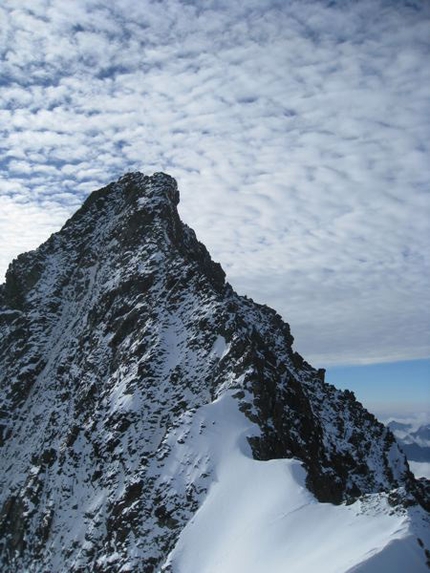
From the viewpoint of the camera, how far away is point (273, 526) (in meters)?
24.8

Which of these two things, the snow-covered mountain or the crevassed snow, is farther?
the snow-covered mountain

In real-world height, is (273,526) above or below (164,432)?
below

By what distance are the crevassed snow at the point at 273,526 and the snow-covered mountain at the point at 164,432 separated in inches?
3.8

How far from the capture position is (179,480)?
32.8 meters

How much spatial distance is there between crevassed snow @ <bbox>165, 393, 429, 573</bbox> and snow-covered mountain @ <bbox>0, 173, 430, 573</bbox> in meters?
0.10

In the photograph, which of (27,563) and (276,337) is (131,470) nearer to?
(27,563)

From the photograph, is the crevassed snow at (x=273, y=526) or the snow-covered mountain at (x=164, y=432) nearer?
the crevassed snow at (x=273, y=526)

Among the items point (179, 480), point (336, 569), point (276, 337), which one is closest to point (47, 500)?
point (179, 480)

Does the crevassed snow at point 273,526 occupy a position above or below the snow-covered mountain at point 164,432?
below

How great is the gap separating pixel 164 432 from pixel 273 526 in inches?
613

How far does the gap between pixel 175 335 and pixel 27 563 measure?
20.7 meters

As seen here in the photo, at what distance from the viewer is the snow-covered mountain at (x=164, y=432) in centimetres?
2469

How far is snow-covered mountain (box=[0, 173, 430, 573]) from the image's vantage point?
24.7 m

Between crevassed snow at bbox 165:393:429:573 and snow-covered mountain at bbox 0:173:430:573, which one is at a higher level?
snow-covered mountain at bbox 0:173:430:573
